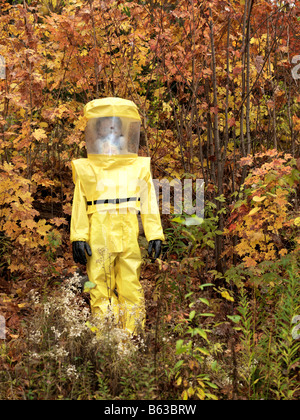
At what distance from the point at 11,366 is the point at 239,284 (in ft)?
5.76

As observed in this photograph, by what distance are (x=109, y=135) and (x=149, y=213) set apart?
68cm

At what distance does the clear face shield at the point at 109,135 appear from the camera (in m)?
3.44

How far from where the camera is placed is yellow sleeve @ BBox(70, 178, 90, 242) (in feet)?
10.9

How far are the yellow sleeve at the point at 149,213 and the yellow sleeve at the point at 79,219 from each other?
453 millimetres

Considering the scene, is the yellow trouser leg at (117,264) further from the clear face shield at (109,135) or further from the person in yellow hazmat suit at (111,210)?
the clear face shield at (109,135)

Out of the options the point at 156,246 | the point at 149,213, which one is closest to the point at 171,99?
the point at 149,213

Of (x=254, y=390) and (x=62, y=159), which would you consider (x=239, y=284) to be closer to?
(x=254, y=390)

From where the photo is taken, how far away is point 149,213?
3484 millimetres

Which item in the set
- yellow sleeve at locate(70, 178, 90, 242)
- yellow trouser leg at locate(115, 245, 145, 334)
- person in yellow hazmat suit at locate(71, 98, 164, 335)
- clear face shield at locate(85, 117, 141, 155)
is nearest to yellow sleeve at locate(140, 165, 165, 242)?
person in yellow hazmat suit at locate(71, 98, 164, 335)

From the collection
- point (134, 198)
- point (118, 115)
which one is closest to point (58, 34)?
point (118, 115)

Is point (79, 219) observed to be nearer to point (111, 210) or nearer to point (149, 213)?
point (111, 210)

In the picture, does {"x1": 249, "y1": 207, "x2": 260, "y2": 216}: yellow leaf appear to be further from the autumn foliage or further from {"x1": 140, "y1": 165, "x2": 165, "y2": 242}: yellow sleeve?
{"x1": 140, "y1": 165, "x2": 165, "y2": 242}: yellow sleeve

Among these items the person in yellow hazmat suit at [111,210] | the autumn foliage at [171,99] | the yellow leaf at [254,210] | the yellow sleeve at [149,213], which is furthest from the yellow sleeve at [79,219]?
the yellow leaf at [254,210]

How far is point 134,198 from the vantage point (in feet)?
11.3
